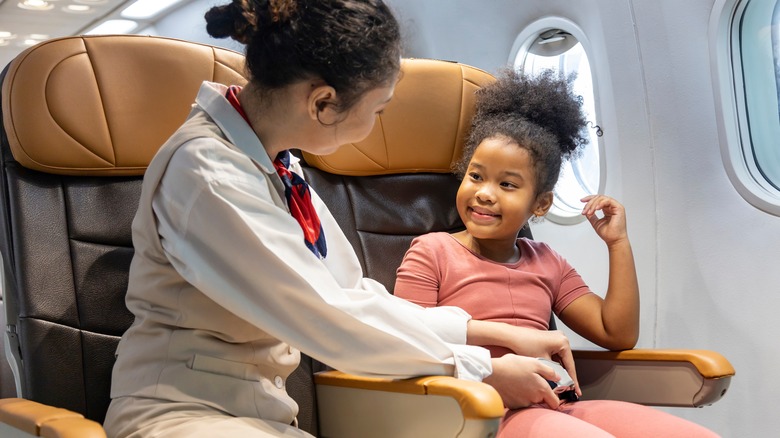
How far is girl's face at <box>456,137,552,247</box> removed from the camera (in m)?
2.16

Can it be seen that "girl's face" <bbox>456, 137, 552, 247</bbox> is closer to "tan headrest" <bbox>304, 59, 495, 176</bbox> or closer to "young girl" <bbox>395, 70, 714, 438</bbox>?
"young girl" <bbox>395, 70, 714, 438</bbox>

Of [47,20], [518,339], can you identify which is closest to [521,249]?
[518,339]

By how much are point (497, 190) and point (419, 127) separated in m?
0.33

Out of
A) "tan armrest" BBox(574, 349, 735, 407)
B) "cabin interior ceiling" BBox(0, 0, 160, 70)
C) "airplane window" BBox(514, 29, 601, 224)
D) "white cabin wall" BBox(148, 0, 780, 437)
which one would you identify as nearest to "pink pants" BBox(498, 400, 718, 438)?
"tan armrest" BBox(574, 349, 735, 407)

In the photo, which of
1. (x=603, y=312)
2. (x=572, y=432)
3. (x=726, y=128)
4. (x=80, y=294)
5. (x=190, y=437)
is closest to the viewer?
(x=190, y=437)

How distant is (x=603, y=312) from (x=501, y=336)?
1.45 feet

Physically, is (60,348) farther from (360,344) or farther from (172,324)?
(360,344)

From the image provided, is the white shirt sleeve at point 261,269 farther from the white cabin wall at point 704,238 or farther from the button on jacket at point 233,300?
the white cabin wall at point 704,238

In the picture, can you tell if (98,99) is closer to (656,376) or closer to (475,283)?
(475,283)

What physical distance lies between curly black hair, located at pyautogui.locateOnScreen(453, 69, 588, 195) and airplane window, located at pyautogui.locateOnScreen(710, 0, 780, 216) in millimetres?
718

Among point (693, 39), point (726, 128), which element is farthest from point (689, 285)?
point (693, 39)

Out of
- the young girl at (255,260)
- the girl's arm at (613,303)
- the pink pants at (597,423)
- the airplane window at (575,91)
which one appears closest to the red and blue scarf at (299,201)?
the young girl at (255,260)

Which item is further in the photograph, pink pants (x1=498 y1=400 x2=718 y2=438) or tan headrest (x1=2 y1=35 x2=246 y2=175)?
tan headrest (x1=2 y1=35 x2=246 y2=175)

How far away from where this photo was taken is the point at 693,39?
2906 millimetres
